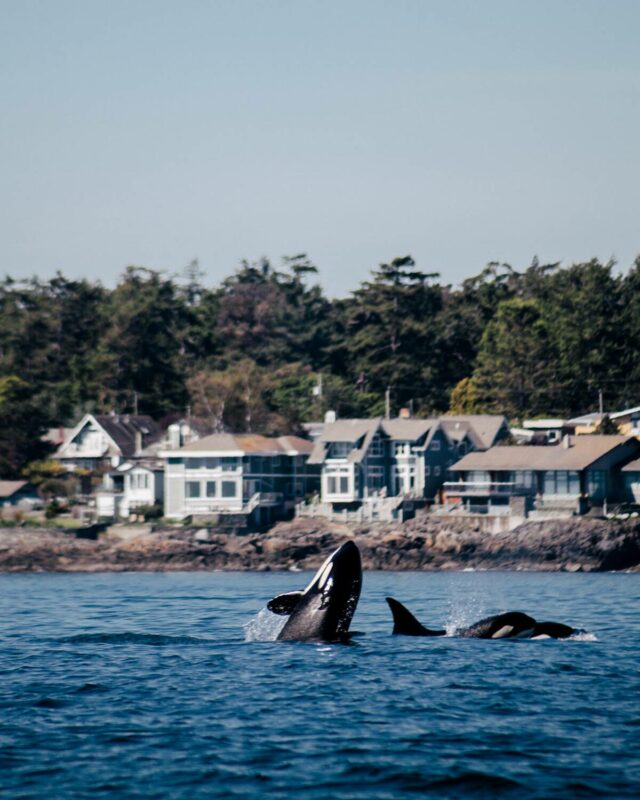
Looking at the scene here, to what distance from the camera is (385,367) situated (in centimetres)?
14438

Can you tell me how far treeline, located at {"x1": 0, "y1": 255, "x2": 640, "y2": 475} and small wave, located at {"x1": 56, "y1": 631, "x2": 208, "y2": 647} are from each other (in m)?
86.6

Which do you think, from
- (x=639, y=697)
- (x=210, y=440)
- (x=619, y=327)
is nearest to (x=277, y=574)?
(x=210, y=440)

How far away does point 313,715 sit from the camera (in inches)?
929

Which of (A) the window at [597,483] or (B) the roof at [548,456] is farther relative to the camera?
(A) the window at [597,483]

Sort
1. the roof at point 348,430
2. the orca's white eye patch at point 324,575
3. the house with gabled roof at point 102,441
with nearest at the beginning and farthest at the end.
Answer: the orca's white eye patch at point 324,575
the roof at point 348,430
the house with gabled roof at point 102,441

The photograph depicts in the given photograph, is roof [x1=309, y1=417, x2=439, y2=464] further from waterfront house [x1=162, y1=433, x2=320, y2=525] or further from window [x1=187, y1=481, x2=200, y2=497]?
window [x1=187, y1=481, x2=200, y2=497]

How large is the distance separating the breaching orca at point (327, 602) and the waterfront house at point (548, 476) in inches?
2897

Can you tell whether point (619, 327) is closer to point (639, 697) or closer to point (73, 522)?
point (73, 522)

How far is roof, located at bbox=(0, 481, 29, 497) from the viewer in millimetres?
116238

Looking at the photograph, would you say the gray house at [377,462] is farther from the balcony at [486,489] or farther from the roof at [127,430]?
the roof at [127,430]

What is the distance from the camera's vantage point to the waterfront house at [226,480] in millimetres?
110000

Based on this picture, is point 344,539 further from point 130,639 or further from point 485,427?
point 130,639

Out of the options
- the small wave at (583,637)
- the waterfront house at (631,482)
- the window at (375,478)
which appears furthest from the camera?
the window at (375,478)

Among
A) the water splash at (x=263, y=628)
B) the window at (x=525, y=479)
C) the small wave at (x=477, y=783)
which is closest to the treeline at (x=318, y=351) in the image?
the window at (x=525, y=479)
